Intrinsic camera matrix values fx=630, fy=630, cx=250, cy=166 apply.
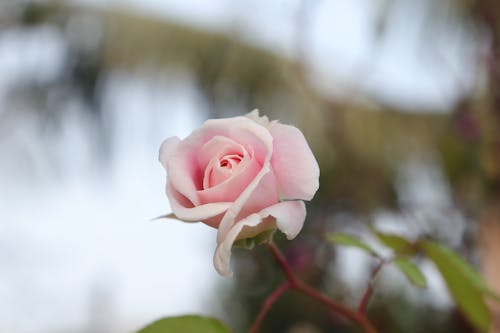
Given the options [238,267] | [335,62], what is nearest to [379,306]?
[238,267]

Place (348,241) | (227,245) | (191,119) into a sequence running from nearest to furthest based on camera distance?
(227,245) < (348,241) < (191,119)

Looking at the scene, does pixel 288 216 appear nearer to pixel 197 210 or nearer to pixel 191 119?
pixel 197 210

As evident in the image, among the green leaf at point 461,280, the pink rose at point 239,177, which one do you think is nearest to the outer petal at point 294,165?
the pink rose at point 239,177

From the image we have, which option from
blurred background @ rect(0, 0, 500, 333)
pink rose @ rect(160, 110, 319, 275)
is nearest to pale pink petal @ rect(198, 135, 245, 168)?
pink rose @ rect(160, 110, 319, 275)

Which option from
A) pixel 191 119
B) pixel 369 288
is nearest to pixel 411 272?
pixel 369 288

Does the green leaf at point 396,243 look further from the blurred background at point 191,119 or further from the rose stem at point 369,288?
the blurred background at point 191,119

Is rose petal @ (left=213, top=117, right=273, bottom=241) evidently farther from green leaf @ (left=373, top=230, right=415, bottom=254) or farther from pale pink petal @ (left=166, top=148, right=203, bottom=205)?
green leaf @ (left=373, top=230, right=415, bottom=254)
